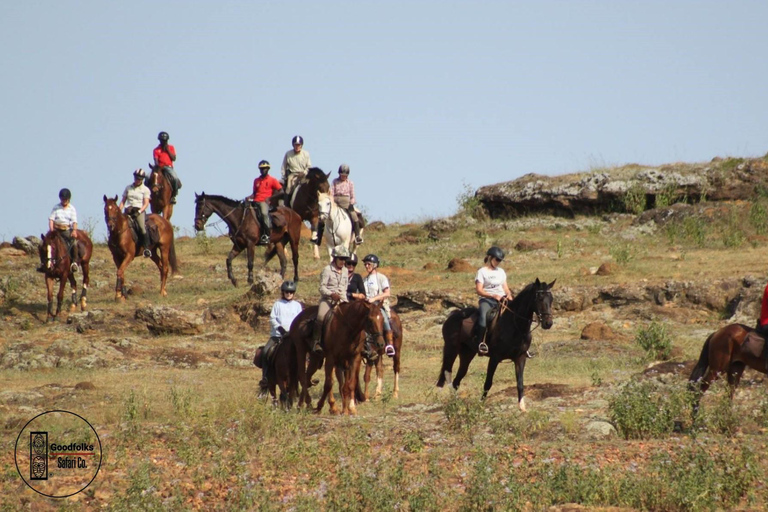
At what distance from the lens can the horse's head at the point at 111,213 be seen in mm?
25566

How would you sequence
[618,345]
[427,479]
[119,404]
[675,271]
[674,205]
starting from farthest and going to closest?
1. [674,205]
2. [675,271]
3. [618,345]
4. [119,404]
5. [427,479]

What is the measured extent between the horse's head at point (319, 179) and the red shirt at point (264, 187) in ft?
3.02

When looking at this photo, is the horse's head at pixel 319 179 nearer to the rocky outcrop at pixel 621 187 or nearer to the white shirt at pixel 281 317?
the rocky outcrop at pixel 621 187

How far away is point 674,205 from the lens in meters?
33.1

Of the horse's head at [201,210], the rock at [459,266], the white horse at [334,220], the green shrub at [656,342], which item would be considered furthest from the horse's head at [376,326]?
the rock at [459,266]

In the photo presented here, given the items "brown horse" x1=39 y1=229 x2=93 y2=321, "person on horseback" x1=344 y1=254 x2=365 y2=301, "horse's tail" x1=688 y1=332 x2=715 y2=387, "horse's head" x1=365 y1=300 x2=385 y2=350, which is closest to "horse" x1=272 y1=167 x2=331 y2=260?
"brown horse" x1=39 y1=229 x2=93 y2=321

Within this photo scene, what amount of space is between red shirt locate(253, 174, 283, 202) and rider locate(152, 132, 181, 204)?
2.92m

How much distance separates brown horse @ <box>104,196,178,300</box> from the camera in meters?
25.8

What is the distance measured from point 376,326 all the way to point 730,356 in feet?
15.7

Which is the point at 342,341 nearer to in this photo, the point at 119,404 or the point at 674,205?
the point at 119,404

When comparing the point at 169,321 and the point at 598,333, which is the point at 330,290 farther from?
the point at 169,321

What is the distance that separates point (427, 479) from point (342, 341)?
3.83 m

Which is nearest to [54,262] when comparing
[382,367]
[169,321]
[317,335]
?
[169,321]

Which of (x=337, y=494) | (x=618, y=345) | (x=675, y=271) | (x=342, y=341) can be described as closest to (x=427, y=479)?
(x=337, y=494)
